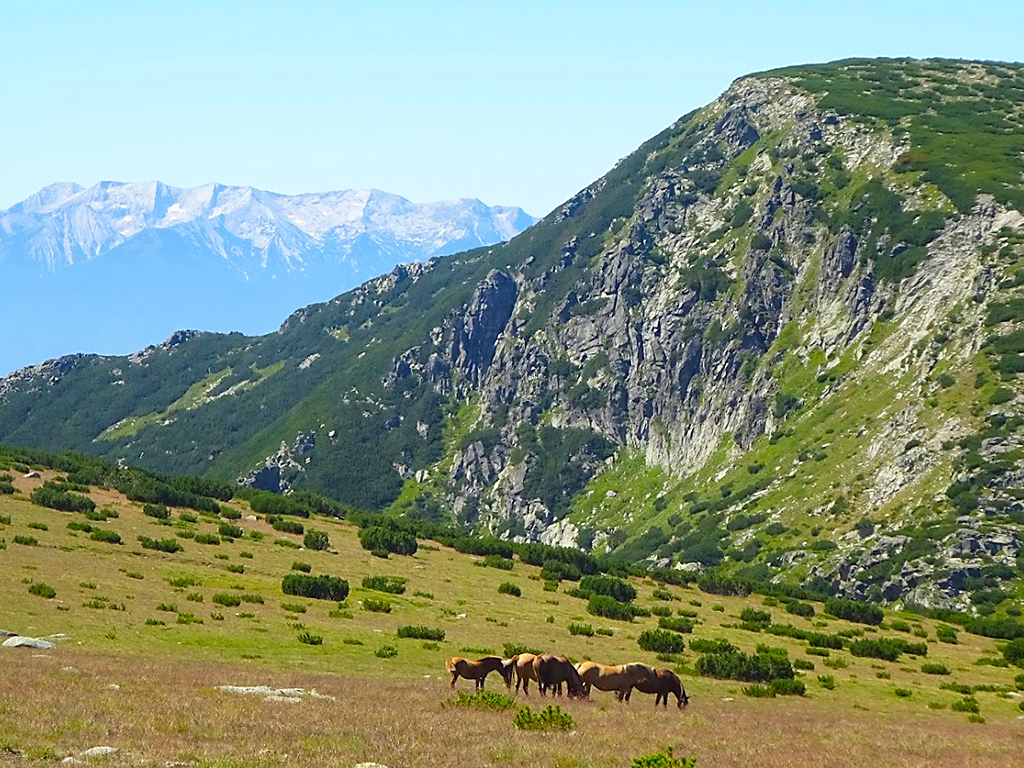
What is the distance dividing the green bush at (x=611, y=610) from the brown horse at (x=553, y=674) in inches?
998

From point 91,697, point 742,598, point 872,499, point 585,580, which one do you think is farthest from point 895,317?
point 91,697

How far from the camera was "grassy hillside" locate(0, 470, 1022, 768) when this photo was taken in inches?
819

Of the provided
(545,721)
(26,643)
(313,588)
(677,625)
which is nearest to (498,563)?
(677,625)

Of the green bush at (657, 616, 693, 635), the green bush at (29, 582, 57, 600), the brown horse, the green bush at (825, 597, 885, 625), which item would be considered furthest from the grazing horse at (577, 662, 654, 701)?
the green bush at (825, 597, 885, 625)

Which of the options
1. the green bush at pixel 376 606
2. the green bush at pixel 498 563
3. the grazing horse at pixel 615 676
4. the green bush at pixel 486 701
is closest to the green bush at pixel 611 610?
the green bush at pixel 376 606

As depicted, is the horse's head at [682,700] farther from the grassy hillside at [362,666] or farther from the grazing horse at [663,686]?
the grassy hillside at [362,666]

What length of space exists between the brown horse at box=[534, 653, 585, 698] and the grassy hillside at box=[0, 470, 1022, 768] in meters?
0.90

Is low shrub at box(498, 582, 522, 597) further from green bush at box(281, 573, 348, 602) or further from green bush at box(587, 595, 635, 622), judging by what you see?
green bush at box(281, 573, 348, 602)

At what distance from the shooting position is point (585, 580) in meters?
68.6

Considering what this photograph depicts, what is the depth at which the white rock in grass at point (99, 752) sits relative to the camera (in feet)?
56.7

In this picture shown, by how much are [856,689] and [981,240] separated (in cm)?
15638

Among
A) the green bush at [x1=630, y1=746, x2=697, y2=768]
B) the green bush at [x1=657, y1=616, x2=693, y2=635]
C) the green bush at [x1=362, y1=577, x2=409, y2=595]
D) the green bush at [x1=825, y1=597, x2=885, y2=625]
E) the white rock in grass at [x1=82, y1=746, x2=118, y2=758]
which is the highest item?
the green bush at [x1=630, y1=746, x2=697, y2=768]

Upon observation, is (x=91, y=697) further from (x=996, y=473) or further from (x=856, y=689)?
(x=996, y=473)

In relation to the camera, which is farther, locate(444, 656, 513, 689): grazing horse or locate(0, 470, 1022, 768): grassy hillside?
locate(444, 656, 513, 689): grazing horse
